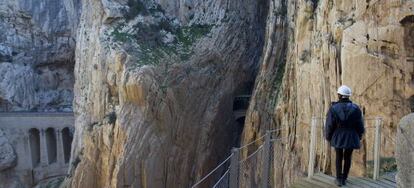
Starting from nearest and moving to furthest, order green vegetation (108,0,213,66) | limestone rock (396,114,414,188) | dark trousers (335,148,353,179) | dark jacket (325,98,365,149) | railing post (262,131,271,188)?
limestone rock (396,114,414,188) → dark jacket (325,98,365,149) → dark trousers (335,148,353,179) → railing post (262,131,271,188) → green vegetation (108,0,213,66)

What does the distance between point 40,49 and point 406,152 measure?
3384cm

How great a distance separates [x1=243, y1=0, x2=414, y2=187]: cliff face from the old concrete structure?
50.9ft

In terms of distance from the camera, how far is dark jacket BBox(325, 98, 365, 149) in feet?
18.6

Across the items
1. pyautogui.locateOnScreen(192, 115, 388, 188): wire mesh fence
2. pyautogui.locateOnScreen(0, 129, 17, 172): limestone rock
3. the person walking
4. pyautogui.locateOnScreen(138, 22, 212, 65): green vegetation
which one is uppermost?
pyautogui.locateOnScreen(138, 22, 212, 65): green vegetation

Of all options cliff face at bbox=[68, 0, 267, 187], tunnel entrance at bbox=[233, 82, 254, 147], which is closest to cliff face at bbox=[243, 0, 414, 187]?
cliff face at bbox=[68, 0, 267, 187]

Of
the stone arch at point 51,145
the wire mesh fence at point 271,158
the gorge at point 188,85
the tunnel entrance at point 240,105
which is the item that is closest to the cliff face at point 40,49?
the stone arch at point 51,145

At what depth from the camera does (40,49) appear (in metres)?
34.1

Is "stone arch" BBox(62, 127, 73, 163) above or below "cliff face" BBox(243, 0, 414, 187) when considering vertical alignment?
below

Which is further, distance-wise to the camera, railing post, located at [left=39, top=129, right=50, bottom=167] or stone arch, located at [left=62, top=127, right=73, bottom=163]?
stone arch, located at [left=62, top=127, right=73, bottom=163]

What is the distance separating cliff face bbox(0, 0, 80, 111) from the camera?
106 feet

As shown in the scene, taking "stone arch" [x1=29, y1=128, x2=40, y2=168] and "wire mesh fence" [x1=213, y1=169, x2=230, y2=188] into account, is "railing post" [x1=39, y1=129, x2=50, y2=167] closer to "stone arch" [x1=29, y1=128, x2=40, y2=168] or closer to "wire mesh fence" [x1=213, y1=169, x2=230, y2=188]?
"stone arch" [x1=29, y1=128, x2=40, y2=168]

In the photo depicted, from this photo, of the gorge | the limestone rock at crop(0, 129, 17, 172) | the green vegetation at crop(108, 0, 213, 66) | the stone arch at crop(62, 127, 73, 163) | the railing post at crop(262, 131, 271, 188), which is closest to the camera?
the railing post at crop(262, 131, 271, 188)

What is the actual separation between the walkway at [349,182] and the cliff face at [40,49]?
95.6 ft

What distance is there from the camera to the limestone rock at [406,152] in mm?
3469
